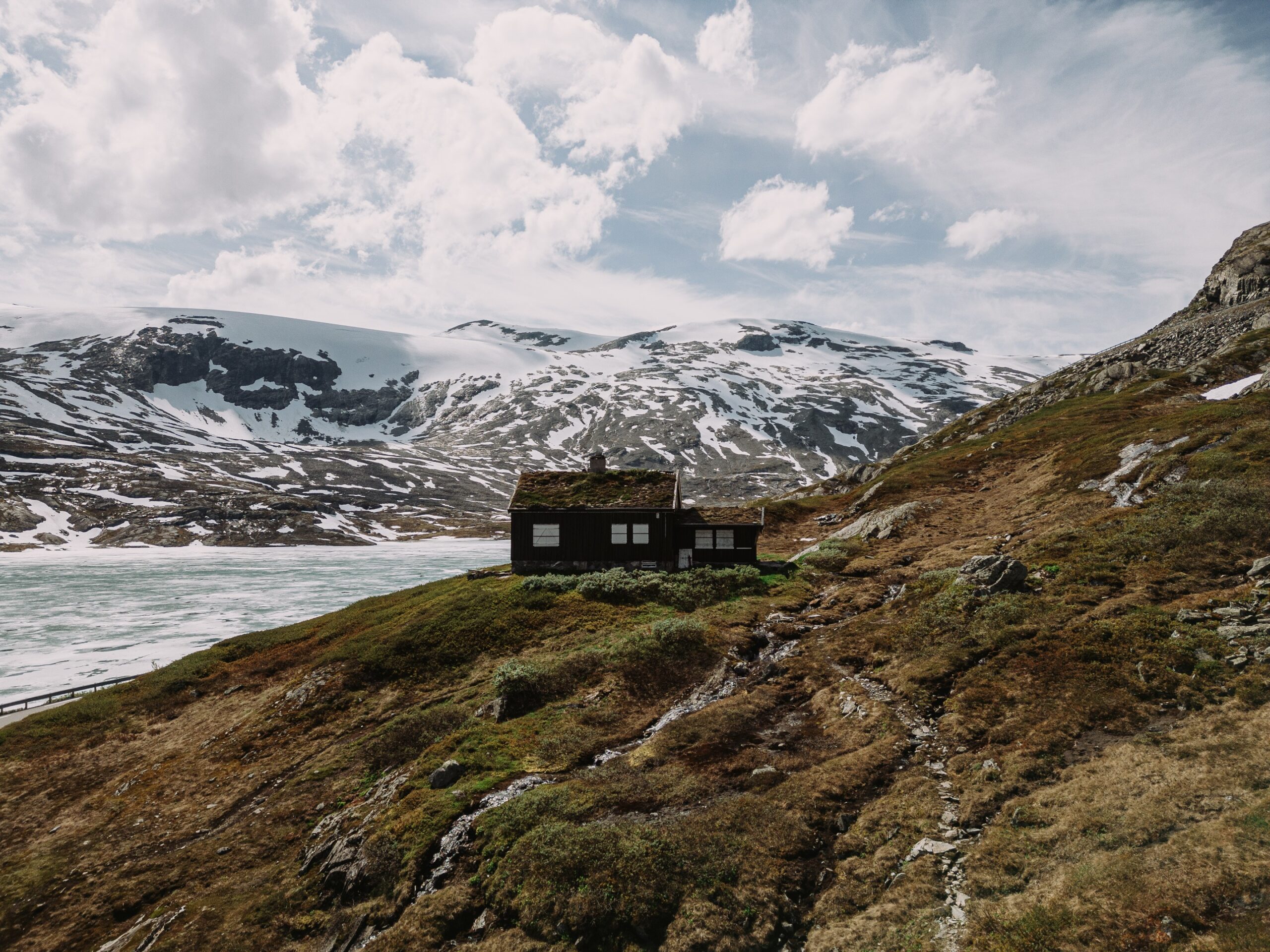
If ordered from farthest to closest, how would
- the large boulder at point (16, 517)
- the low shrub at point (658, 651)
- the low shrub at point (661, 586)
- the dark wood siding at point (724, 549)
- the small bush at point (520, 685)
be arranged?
the large boulder at point (16, 517)
the dark wood siding at point (724, 549)
the low shrub at point (661, 586)
the low shrub at point (658, 651)
the small bush at point (520, 685)

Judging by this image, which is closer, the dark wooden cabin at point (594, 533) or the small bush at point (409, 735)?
the small bush at point (409, 735)

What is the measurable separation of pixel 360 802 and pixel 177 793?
10.4 meters

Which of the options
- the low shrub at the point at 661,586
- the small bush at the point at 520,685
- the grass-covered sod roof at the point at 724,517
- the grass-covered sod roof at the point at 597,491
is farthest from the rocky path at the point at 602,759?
the grass-covered sod roof at the point at 597,491

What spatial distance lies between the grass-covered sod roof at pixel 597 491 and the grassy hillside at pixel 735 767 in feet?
25.4

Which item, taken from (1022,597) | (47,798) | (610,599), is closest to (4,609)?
(47,798)

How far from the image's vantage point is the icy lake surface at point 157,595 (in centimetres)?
5709

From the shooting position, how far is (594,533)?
46219 mm

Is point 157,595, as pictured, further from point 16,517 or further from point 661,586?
point 16,517

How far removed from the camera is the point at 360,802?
21688 mm

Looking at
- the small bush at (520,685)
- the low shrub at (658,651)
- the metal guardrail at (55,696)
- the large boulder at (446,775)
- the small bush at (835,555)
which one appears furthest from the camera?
the small bush at (835,555)

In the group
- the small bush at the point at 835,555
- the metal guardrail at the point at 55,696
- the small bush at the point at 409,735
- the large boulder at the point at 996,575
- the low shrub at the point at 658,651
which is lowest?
the metal guardrail at the point at 55,696

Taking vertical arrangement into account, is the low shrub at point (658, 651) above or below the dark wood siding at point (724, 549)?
below

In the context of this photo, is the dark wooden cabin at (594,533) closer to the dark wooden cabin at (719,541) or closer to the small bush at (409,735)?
the dark wooden cabin at (719,541)

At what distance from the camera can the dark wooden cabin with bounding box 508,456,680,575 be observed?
46.1 meters
